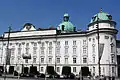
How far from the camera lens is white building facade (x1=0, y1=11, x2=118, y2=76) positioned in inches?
2682

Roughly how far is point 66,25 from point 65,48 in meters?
16.6

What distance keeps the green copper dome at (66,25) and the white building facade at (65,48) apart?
0.76 m

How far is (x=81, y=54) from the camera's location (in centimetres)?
7294

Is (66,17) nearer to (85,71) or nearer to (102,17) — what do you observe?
(102,17)

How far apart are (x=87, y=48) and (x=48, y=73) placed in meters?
15.2

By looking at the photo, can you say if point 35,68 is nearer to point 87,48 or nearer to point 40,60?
point 40,60

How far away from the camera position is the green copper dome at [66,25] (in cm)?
8800

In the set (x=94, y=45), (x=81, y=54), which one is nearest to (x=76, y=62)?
(x=81, y=54)

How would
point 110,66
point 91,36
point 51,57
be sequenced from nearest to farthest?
point 110,66 → point 91,36 → point 51,57

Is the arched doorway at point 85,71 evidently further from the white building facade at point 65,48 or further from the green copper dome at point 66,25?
the green copper dome at point 66,25

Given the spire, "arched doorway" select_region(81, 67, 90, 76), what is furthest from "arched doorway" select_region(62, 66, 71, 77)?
the spire

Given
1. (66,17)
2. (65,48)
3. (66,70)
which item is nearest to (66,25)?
(66,17)

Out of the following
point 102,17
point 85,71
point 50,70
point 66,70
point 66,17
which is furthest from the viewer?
point 66,17

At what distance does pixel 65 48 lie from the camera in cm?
7550
